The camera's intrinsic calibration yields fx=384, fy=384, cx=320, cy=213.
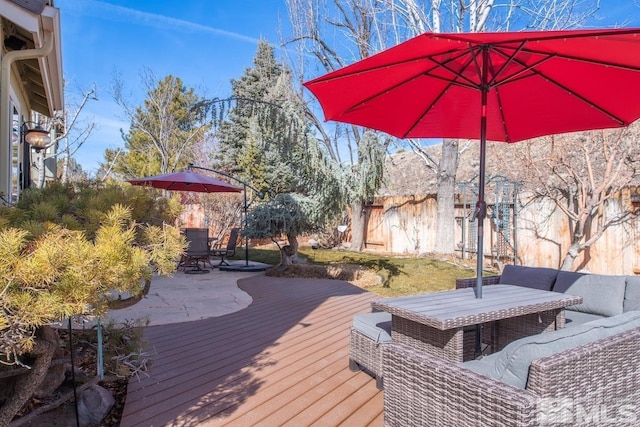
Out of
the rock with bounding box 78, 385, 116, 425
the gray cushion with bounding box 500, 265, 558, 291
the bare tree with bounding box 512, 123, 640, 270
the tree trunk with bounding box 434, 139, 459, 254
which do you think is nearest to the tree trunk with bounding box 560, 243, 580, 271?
the bare tree with bounding box 512, 123, 640, 270

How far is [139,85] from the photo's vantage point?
53.6 ft

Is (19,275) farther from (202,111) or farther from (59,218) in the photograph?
(202,111)

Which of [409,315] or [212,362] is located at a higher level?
[409,315]

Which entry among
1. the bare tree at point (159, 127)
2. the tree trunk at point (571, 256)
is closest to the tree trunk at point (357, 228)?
the bare tree at point (159, 127)

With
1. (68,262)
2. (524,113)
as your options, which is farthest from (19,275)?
(524,113)

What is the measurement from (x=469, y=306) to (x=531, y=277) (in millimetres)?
2254

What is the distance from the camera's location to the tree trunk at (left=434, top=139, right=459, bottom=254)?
38.2ft

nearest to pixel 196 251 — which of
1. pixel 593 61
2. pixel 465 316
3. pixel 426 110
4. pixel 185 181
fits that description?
pixel 185 181

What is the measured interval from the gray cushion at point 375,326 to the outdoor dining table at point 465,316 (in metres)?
0.11

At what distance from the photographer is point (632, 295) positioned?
3.65m

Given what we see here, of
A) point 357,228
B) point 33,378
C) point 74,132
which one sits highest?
point 74,132

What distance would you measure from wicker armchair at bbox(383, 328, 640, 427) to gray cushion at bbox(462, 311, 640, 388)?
0.18ft

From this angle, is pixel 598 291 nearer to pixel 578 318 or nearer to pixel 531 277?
pixel 578 318

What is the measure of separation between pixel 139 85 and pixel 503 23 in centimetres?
1402
